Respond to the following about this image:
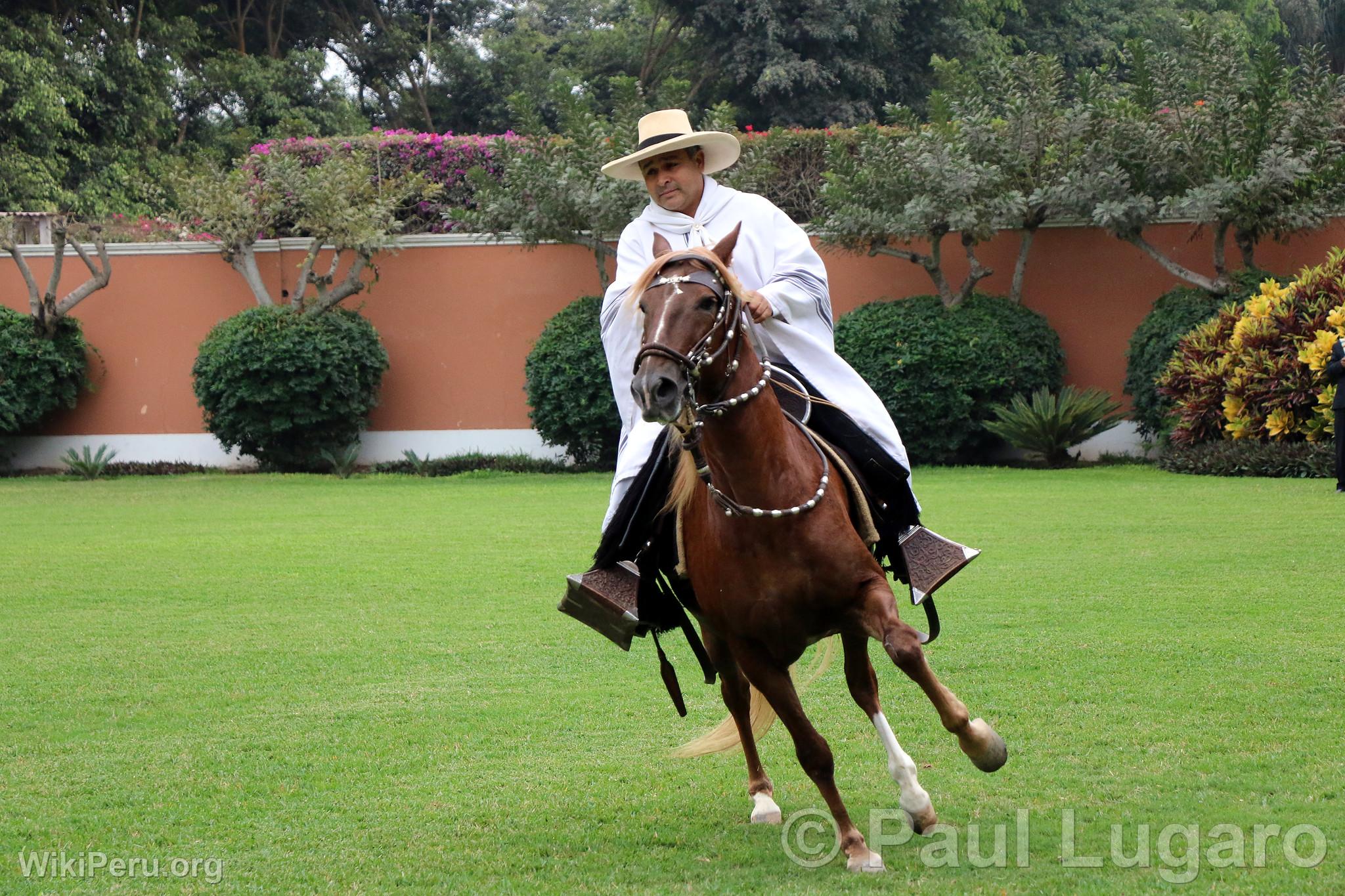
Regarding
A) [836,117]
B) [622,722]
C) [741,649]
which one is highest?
[836,117]

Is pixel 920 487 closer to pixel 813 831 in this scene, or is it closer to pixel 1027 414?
pixel 1027 414

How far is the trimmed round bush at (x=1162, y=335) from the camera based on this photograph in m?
17.8

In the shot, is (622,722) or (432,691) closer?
(622,722)

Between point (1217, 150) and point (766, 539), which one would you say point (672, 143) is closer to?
point (766, 539)

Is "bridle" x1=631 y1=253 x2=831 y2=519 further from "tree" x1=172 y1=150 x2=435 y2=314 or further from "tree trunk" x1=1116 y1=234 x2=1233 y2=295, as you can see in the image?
"tree" x1=172 y1=150 x2=435 y2=314

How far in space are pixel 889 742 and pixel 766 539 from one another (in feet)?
2.79

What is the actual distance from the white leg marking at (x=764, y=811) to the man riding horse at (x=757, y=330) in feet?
3.44

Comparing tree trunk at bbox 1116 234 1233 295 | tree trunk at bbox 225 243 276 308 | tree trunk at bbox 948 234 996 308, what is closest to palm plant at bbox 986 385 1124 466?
tree trunk at bbox 948 234 996 308

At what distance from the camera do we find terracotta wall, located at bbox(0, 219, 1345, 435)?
2136 cm

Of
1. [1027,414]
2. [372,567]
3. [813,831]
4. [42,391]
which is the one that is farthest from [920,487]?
[42,391]

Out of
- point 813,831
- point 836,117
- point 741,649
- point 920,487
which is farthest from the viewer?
point 836,117

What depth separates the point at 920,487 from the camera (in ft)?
54.1

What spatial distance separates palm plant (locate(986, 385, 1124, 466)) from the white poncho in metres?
13.0

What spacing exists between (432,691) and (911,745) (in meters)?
2.62
